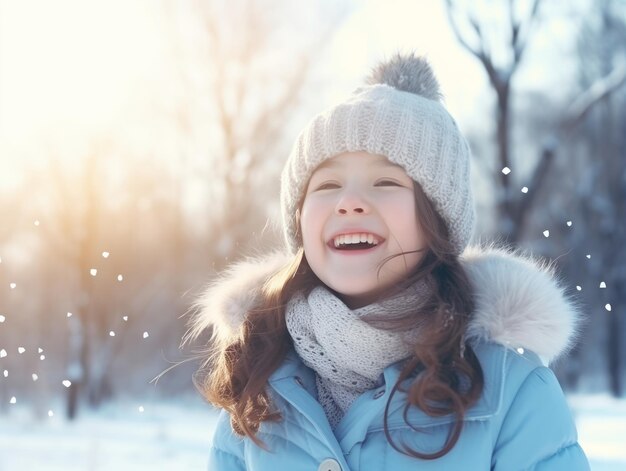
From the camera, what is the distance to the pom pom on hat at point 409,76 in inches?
81.0

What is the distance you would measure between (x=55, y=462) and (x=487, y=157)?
22.6ft

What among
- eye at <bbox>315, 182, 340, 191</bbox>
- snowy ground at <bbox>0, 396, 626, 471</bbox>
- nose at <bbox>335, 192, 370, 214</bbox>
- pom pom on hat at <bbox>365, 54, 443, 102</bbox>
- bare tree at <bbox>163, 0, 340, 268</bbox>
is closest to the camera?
nose at <bbox>335, 192, 370, 214</bbox>

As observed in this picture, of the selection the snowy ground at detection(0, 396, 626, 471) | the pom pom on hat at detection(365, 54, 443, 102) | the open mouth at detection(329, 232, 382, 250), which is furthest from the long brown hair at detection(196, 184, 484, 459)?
the snowy ground at detection(0, 396, 626, 471)

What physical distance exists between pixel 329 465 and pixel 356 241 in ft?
1.58

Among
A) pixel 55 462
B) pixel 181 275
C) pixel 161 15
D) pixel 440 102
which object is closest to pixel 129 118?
pixel 161 15

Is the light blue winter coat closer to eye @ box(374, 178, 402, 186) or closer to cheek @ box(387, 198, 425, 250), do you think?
cheek @ box(387, 198, 425, 250)

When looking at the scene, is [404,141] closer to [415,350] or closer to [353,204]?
[353,204]

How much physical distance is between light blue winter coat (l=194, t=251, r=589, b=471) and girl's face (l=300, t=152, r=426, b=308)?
0.64 ft

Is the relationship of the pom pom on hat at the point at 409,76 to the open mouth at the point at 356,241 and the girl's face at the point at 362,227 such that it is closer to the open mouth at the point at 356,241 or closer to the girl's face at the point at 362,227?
the girl's face at the point at 362,227

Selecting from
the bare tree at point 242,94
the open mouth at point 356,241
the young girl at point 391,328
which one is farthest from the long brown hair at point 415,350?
the bare tree at point 242,94

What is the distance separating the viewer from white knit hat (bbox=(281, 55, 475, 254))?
184 cm

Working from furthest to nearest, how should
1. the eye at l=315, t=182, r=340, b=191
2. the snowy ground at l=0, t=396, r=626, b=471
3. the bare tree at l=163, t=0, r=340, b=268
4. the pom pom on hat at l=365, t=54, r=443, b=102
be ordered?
1. the bare tree at l=163, t=0, r=340, b=268
2. the snowy ground at l=0, t=396, r=626, b=471
3. the pom pom on hat at l=365, t=54, r=443, b=102
4. the eye at l=315, t=182, r=340, b=191

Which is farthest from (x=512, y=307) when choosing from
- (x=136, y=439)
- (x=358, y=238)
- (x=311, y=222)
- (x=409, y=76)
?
(x=136, y=439)

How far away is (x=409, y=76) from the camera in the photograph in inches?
81.2
